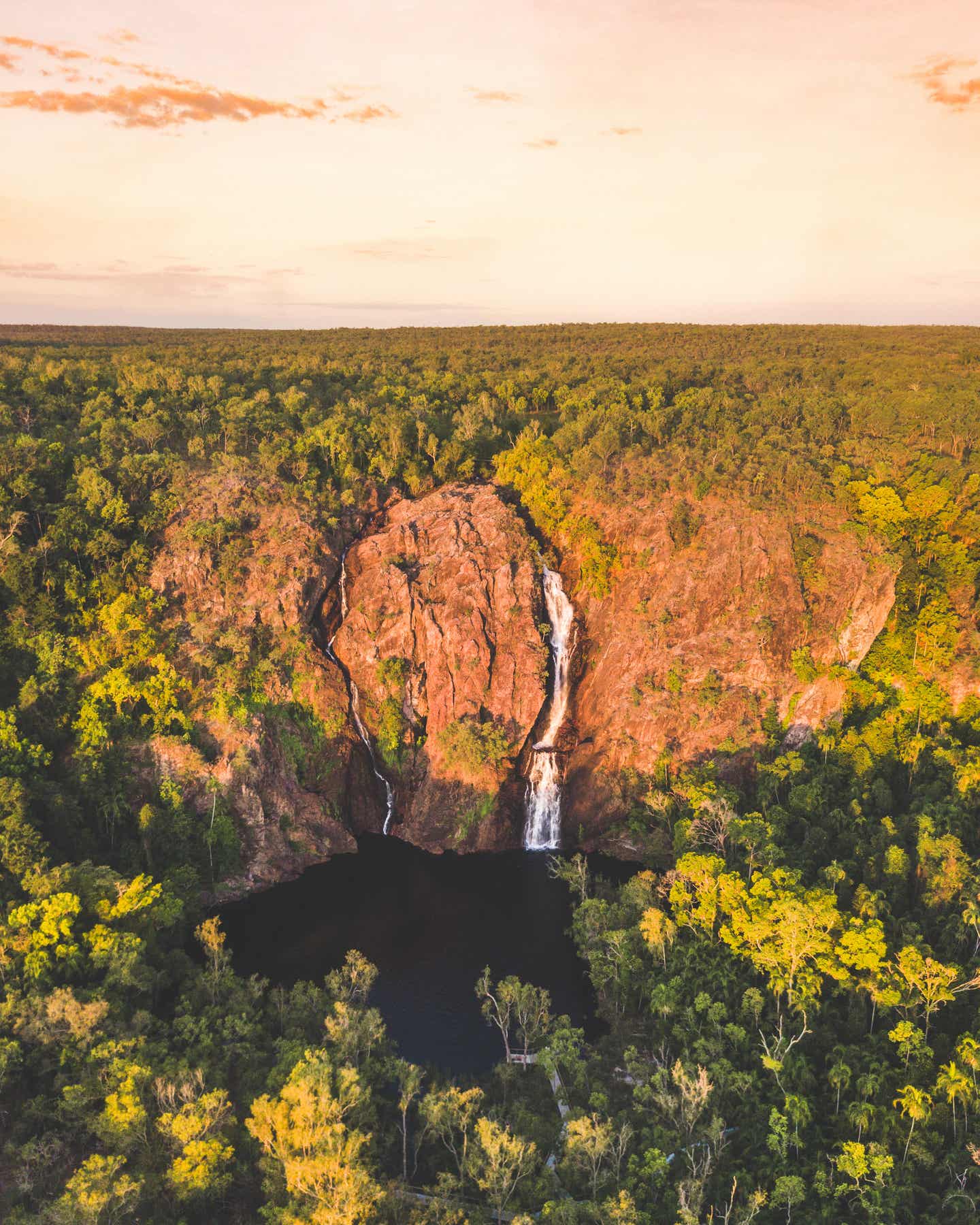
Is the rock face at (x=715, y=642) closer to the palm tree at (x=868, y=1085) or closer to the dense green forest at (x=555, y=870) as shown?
the dense green forest at (x=555, y=870)

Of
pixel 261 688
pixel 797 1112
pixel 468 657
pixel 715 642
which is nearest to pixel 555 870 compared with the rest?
pixel 468 657

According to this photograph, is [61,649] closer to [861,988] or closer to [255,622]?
[255,622]

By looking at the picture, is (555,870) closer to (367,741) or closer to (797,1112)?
(367,741)

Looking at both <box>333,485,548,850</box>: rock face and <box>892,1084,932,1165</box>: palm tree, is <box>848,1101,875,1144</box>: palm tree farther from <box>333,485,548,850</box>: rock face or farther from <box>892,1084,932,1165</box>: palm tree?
<box>333,485,548,850</box>: rock face

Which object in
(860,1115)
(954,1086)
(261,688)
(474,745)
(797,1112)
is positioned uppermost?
(261,688)

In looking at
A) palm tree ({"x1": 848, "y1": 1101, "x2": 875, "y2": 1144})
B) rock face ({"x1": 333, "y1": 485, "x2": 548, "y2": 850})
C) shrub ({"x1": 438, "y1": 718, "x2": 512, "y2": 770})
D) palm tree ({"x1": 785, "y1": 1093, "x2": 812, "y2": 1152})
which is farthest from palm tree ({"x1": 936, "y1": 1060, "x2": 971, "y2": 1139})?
shrub ({"x1": 438, "y1": 718, "x2": 512, "y2": 770})

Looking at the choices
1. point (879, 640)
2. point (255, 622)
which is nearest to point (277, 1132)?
point (255, 622)

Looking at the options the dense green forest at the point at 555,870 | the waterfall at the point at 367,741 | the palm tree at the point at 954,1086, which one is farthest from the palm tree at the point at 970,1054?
the waterfall at the point at 367,741
